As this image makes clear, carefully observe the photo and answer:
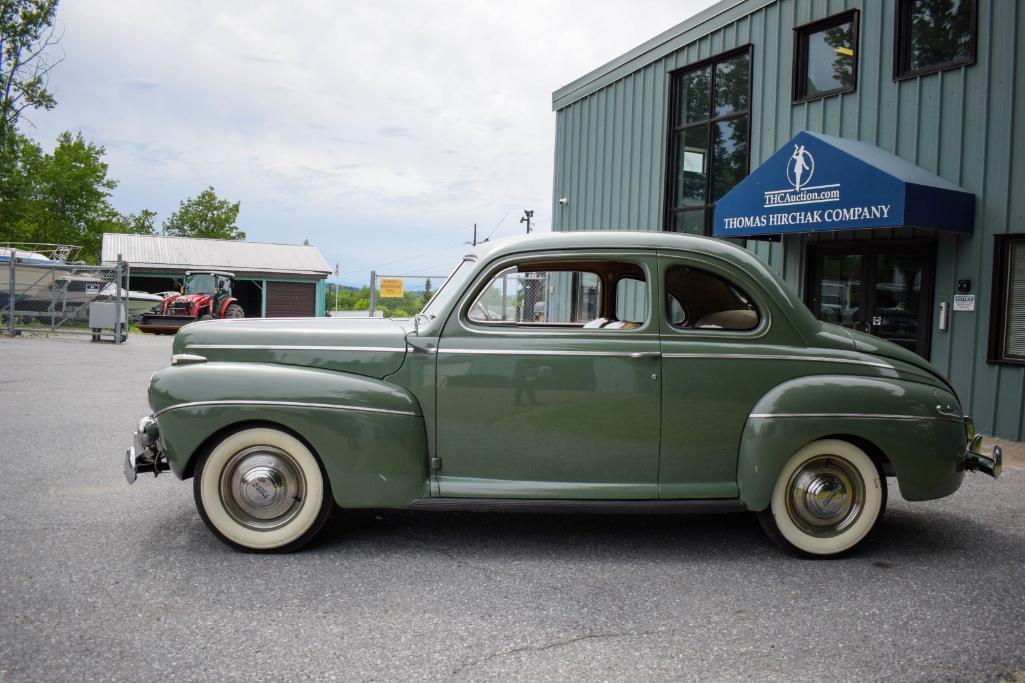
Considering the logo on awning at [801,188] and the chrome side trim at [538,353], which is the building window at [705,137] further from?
the chrome side trim at [538,353]

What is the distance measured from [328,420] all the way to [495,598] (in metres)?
1.28

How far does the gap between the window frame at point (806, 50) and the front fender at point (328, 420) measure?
842cm

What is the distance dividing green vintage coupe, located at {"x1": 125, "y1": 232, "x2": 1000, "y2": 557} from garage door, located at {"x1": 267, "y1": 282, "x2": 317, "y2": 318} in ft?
113

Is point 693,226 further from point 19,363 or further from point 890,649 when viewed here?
point 19,363

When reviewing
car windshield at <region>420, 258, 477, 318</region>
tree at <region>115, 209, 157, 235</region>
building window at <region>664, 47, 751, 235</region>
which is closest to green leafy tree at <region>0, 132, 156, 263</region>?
tree at <region>115, 209, 157, 235</region>

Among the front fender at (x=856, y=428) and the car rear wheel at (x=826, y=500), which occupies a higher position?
the front fender at (x=856, y=428)

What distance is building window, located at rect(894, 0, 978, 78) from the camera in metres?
8.66

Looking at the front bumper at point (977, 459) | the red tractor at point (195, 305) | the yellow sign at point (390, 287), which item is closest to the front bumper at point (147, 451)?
the front bumper at point (977, 459)

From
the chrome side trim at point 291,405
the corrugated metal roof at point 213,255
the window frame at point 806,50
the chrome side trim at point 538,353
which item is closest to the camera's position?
the chrome side trim at point 291,405

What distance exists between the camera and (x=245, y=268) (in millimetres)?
37281

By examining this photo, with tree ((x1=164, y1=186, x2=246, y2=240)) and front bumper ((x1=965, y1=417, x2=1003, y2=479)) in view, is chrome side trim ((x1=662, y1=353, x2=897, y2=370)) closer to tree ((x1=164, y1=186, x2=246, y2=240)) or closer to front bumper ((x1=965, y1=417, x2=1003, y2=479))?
front bumper ((x1=965, y1=417, x2=1003, y2=479))

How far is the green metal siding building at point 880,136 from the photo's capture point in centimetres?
824

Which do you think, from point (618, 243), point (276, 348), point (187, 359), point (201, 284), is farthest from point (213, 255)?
point (618, 243)

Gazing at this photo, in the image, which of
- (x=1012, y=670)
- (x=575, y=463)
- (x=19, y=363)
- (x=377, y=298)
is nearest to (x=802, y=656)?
(x=1012, y=670)
